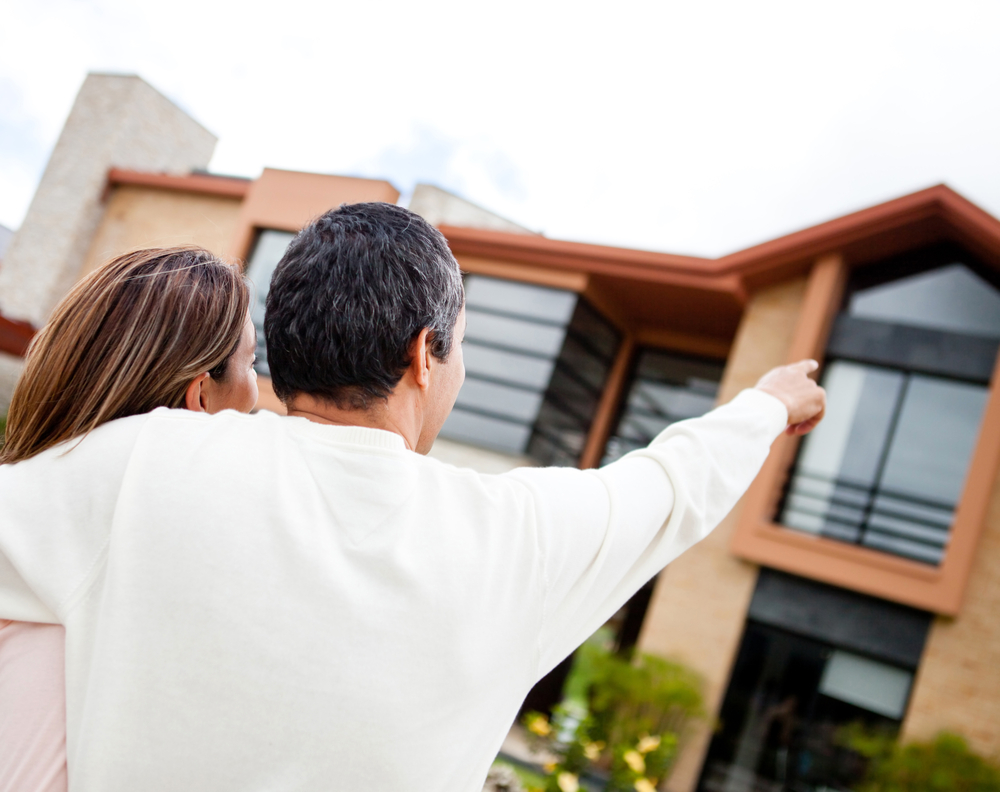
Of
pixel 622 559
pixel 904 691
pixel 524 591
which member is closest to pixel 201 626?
pixel 524 591

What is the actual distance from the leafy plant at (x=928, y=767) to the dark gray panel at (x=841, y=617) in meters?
0.86

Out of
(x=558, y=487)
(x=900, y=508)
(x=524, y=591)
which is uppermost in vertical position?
(x=900, y=508)

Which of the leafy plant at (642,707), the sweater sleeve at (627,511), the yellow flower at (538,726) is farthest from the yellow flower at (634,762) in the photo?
the sweater sleeve at (627,511)

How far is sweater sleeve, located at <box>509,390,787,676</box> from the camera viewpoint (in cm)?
94

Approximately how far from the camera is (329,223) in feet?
3.42

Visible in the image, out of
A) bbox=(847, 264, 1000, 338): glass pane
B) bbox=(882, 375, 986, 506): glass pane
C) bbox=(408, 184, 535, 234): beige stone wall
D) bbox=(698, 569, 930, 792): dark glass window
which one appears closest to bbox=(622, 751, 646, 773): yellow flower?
bbox=(698, 569, 930, 792): dark glass window

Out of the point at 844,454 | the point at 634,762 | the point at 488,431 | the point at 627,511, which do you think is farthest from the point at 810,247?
the point at 627,511

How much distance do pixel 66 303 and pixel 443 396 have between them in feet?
1.77

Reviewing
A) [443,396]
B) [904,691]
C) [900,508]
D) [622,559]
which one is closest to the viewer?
[622,559]

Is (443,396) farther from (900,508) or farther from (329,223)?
(900,508)

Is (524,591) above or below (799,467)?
below

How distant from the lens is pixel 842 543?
9398mm

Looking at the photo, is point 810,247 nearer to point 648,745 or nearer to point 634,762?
point 648,745

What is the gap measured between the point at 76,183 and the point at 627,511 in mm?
18563
